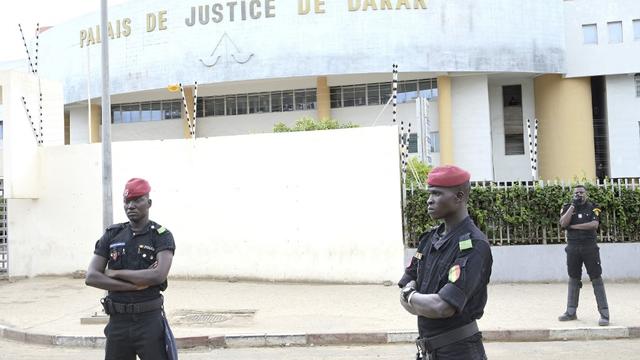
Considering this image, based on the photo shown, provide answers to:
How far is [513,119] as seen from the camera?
103 ft

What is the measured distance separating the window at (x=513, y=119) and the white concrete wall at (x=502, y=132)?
0.19 metres

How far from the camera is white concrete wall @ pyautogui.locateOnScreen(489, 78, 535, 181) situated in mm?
30438

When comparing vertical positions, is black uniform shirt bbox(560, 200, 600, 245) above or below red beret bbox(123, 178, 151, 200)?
below

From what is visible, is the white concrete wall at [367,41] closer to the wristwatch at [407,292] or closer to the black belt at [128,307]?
the black belt at [128,307]

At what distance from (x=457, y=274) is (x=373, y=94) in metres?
28.1

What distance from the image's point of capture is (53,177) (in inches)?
524

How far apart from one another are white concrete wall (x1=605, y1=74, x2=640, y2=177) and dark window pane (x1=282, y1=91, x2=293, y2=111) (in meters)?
15.5

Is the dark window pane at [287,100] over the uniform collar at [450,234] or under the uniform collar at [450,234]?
over

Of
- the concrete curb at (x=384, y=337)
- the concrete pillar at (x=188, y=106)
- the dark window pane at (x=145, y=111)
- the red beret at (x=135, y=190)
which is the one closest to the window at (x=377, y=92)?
the concrete pillar at (x=188, y=106)

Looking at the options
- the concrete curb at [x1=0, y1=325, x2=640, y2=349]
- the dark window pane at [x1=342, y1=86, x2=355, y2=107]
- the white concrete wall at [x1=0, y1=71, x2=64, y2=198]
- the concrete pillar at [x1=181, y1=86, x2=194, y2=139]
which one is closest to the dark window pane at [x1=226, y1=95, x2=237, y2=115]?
the concrete pillar at [x1=181, y1=86, x2=194, y2=139]

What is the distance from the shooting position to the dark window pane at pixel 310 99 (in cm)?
3114

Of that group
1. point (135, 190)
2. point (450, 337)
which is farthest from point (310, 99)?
point (450, 337)

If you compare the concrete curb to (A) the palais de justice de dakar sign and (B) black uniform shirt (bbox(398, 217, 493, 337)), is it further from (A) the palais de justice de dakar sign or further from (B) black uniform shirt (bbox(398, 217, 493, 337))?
(A) the palais de justice de dakar sign

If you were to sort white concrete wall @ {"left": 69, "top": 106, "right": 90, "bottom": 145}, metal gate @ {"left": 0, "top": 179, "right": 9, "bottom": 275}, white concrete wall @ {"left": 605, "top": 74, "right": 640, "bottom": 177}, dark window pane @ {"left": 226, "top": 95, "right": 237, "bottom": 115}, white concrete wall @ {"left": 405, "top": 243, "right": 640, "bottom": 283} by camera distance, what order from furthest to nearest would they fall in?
1. white concrete wall @ {"left": 69, "top": 106, "right": 90, "bottom": 145}
2. dark window pane @ {"left": 226, "top": 95, "right": 237, "bottom": 115}
3. white concrete wall @ {"left": 605, "top": 74, "right": 640, "bottom": 177}
4. metal gate @ {"left": 0, "top": 179, "right": 9, "bottom": 275}
5. white concrete wall @ {"left": 405, "top": 243, "right": 640, "bottom": 283}
